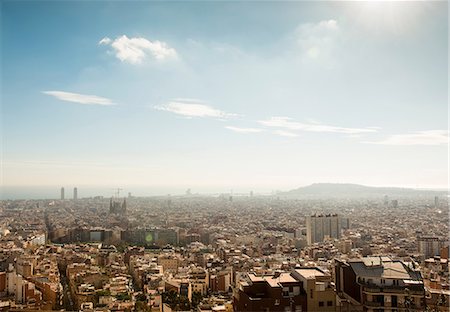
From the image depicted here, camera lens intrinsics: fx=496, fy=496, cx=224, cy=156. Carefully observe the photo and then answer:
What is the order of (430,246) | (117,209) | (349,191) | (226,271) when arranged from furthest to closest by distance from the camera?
1. (349,191)
2. (117,209)
3. (430,246)
4. (226,271)

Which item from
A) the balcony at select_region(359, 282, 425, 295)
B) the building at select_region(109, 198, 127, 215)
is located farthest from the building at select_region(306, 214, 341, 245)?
the balcony at select_region(359, 282, 425, 295)

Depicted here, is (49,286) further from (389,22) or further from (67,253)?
(389,22)

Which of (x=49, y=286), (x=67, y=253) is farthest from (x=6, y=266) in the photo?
(x=67, y=253)

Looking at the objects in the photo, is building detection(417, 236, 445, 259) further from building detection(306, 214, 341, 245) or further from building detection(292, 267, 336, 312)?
building detection(292, 267, 336, 312)

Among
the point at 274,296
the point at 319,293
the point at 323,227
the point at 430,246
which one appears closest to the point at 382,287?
the point at 319,293

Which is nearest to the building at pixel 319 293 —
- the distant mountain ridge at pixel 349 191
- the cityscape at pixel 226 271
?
the cityscape at pixel 226 271

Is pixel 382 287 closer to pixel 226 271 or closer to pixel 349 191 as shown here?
pixel 226 271
